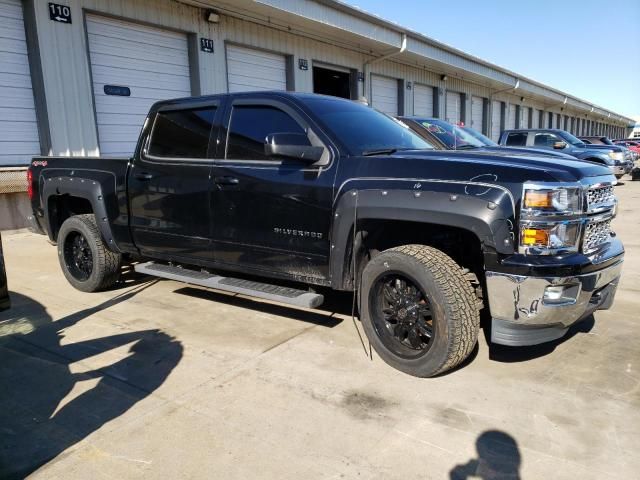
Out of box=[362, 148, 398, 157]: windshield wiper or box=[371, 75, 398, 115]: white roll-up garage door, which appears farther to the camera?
box=[371, 75, 398, 115]: white roll-up garage door

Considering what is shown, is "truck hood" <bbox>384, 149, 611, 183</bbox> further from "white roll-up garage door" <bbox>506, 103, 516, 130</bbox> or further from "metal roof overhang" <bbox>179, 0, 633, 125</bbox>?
"white roll-up garage door" <bbox>506, 103, 516, 130</bbox>

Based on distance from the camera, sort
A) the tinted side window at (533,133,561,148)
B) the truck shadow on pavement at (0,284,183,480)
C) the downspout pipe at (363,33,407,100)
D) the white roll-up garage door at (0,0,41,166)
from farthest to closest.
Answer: the downspout pipe at (363,33,407,100)
the tinted side window at (533,133,561,148)
the white roll-up garage door at (0,0,41,166)
the truck shadow on pavement at (0,284,183,480)

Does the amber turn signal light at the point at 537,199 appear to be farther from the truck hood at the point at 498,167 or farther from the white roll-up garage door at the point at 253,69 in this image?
the white roll-up garage door at the point at 253,69

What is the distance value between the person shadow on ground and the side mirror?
2.14m

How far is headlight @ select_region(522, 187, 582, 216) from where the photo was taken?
2998 mm

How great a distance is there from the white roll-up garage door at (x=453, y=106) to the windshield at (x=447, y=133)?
1727cm

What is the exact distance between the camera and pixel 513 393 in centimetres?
329

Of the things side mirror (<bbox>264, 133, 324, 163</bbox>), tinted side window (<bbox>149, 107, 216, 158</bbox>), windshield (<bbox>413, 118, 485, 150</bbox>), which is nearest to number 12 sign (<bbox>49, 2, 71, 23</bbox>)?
tinted side window (<bbox>149, 107, 216, 158</bbox>)

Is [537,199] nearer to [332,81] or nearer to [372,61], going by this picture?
[372,61]

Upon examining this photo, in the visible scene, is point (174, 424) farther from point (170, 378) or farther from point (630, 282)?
point (630, 282)

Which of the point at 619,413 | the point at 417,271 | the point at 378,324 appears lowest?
the point at 619,413

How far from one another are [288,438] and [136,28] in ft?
35.8

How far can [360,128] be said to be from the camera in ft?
13.7

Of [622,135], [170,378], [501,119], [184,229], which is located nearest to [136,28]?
[184,229]
